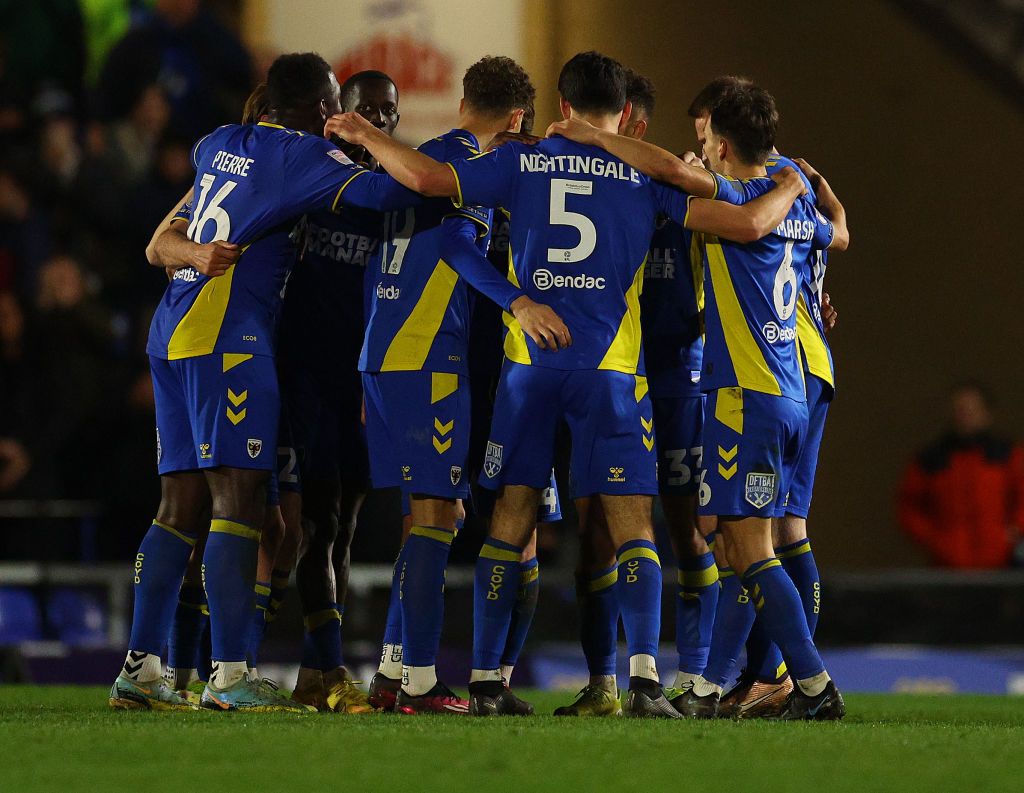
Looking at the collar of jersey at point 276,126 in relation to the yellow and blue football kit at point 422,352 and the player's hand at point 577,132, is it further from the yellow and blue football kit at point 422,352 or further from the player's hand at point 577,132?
the player's hand at point 577,132

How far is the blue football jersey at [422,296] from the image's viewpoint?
5992 mm

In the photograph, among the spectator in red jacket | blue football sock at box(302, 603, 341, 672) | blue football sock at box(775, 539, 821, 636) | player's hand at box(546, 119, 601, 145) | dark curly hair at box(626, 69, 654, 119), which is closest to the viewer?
player's hand at box(546, 119, 601, 145)

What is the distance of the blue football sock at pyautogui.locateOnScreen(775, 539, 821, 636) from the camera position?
21.0 feet

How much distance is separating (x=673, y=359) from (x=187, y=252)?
1.96m

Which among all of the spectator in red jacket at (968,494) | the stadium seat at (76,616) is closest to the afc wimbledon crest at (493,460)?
the stadium seat at (76,616)

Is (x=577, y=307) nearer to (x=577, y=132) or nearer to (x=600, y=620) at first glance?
(x=577, y=132)

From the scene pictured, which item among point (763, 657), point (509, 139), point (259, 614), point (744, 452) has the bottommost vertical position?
point (763, 657)

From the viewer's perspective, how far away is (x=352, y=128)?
598 cm

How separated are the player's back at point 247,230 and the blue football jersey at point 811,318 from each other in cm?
173

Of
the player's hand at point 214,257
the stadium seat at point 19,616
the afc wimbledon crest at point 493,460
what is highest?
the player's hand at point 214,257

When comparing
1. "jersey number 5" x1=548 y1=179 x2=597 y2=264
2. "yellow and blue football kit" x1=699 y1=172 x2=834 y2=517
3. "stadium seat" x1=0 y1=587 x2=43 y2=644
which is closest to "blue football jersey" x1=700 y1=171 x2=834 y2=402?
"yellow and blue football kit" x1=699 y1=172 x2=834 y2=517

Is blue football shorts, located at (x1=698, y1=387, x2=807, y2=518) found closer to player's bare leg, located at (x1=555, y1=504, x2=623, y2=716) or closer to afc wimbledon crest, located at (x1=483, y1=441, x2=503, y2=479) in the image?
player's bare leg, located at (x1=555, y1=504, x2=623, y2=716)

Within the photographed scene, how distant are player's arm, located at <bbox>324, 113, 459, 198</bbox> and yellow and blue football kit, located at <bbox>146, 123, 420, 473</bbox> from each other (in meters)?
0.08

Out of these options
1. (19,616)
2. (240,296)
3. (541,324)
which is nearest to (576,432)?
(541,324)
